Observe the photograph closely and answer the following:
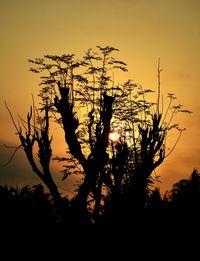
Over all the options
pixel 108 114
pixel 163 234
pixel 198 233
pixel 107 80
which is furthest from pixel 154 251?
pixel 107 80

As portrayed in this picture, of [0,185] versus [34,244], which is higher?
[0,185]

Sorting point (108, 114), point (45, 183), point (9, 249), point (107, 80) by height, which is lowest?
point (9, 249)

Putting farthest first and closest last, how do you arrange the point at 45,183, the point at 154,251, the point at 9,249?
the point at 45,183 → the point at 154,251 → the point at 9,249

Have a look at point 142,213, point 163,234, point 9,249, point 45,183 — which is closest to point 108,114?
point 45,183

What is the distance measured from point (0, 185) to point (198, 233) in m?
6.06

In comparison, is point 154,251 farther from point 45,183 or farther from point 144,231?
point 45,183

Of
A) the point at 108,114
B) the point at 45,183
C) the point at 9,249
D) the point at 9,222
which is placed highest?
the point at 108,114

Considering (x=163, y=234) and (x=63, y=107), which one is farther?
(x=63, y=107)

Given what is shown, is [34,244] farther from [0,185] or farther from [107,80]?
[107,80]

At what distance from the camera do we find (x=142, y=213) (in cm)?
1429

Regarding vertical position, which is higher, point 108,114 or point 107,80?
point 107,80

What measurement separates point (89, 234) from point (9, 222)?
2376 millimetres

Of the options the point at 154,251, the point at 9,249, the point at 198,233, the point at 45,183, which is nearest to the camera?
the point at 9,249

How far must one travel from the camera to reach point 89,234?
13266 mm
